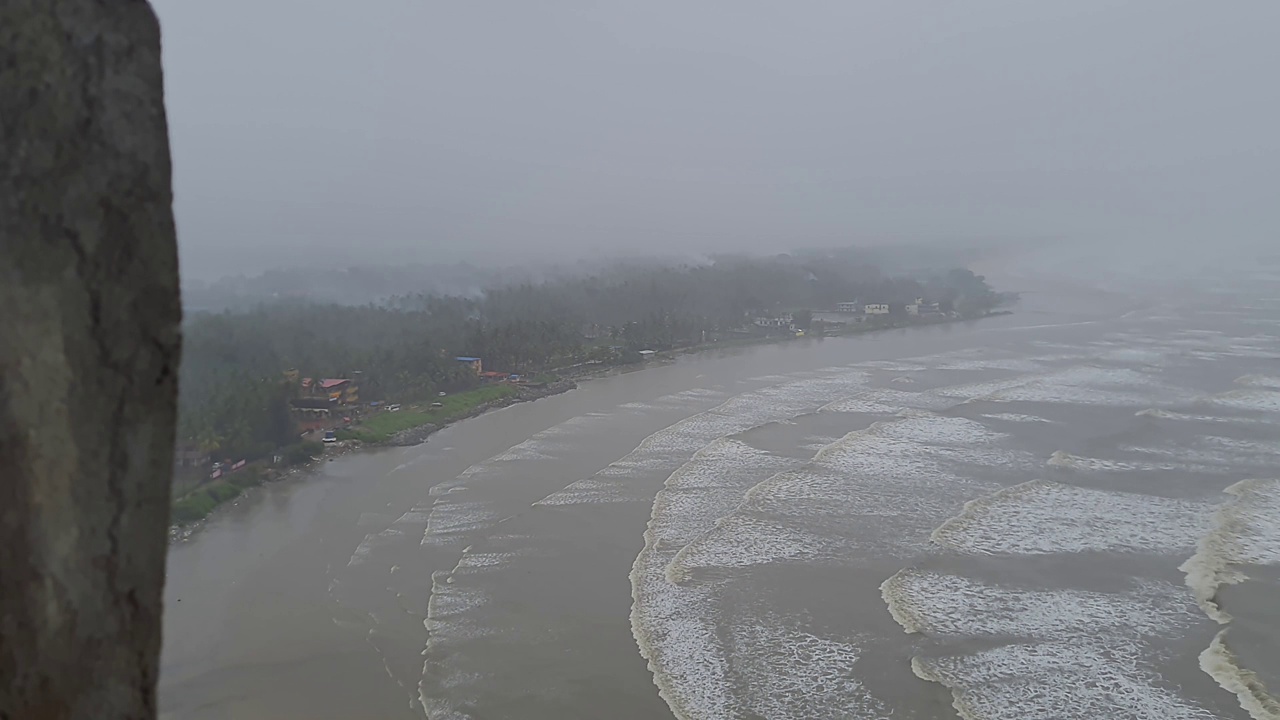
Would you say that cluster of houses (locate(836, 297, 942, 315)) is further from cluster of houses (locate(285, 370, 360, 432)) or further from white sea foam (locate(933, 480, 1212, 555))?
white sea foam (locate(933, 480, 1212, 555))

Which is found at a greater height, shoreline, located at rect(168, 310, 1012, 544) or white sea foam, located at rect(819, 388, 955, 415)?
white sea foam, located at rect(819, 388, 955, 415)

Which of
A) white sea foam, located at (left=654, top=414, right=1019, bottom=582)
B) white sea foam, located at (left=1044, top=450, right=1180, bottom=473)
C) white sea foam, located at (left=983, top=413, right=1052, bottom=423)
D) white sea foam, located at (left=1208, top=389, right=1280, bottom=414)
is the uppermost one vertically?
white sea foam, located at (left=1208, top=389, right=1280, bottom=414)

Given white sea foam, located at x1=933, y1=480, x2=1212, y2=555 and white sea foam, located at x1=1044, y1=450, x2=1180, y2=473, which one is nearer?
white sea foam, located at x1=933, y1=480, x2=1212, y2=555

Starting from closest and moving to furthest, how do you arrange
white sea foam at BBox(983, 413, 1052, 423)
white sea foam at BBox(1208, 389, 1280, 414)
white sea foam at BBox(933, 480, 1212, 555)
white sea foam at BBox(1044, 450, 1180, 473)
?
white sea foam at BBox(933, 480, 1212, 555)
white sea foam at BBox(1044, 450, 1180, 473)
white sea foam at BBox(983, 413, 1052, 423)
white sea foam at BBox(1208, 389, 1280, 414)

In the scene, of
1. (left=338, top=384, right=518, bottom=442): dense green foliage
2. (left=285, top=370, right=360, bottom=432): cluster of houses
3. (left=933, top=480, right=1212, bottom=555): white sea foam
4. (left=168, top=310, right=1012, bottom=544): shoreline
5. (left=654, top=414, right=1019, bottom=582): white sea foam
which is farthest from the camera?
(left=285, top=370, right=360, bottom=432): cluster of houses

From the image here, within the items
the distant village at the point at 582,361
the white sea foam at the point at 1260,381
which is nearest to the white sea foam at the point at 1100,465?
Result: the white sea foam at the point at 1260,381

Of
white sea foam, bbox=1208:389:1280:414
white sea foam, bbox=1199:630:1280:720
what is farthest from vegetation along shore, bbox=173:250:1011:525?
white sea foam, bbox=1208:389:1280:414
